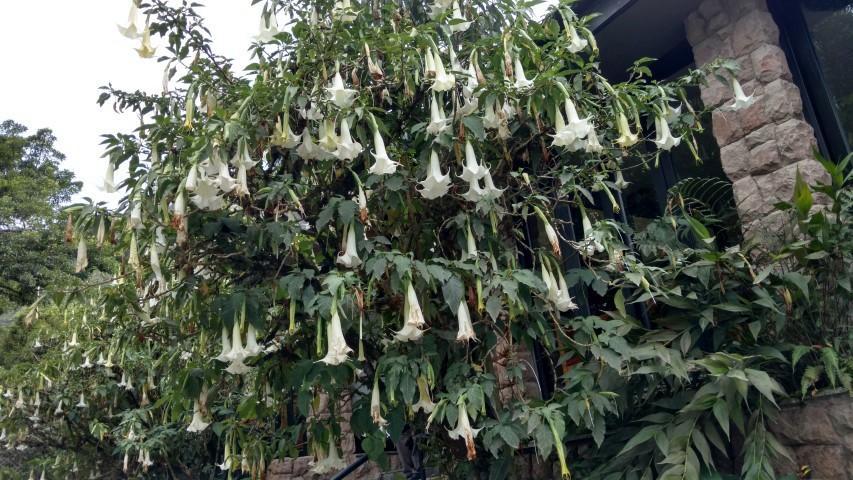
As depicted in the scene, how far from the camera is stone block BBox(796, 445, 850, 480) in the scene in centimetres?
291

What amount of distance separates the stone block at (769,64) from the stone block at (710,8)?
0.43m

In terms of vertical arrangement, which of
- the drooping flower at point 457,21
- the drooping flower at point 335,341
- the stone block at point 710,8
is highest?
the stone block at point 710,8

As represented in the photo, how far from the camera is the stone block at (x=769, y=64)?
12.9 feet

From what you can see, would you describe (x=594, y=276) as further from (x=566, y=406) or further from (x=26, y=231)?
(x=26, y=231)

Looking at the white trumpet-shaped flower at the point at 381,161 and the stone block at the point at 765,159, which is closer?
the white trumpet-shaped flower at the point at 381,161

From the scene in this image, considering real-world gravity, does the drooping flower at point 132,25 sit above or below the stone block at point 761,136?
above

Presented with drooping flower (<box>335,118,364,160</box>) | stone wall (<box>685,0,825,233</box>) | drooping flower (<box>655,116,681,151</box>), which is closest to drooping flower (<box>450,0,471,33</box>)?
drooping flower (<box>335,118,364,160</box>)

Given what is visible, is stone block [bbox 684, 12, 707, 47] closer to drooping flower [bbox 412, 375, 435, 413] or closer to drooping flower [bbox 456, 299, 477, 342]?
drooping flower [bbox 456, 299, 477, 342]

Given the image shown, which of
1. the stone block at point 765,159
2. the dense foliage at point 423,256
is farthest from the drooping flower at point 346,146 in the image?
the stone block at point 765,159

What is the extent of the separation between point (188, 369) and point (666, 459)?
2.38m

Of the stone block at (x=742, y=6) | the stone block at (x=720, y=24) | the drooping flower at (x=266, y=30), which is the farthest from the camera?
the stone block at (x=720, y=24)

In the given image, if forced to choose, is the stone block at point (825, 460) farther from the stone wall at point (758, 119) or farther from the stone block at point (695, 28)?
the stone block at point (695, 28)

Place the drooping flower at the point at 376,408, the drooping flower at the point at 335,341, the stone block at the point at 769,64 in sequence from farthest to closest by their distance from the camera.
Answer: the stone block at the point at 769,64
the drooping flower at the point at 376,408
the drooping flower at the point at 335,341

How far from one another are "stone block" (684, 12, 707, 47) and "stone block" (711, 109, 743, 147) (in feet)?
1.97
